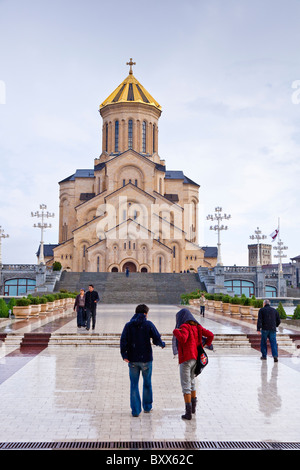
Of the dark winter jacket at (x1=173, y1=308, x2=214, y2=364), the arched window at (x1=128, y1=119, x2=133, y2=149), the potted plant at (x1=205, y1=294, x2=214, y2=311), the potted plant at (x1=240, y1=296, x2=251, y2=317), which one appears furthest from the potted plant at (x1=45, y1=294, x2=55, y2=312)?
the arched window at (x1=128, y1=119, x2=133, y2=149)

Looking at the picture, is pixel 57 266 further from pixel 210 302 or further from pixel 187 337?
pixel 187 337

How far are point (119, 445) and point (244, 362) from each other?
6127mm

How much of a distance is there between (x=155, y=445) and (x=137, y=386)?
1.34 m

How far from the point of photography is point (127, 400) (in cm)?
731

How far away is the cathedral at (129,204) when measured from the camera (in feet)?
157

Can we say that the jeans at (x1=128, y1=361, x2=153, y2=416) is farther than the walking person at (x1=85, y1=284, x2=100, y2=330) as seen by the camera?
No

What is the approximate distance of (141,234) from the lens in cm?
4769

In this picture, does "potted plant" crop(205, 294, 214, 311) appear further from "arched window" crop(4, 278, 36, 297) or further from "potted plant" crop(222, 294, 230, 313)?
"arched window" crop(4, 278, 36, 297)

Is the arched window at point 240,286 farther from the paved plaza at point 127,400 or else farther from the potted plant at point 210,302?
the paved plaza at point 127,400

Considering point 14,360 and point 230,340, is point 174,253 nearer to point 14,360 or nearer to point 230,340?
point 230,340

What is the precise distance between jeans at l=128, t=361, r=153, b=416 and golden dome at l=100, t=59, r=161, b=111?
52.0 metres

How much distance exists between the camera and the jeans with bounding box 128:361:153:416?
6.44m

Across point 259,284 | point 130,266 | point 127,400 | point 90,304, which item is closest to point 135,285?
point 130,266
